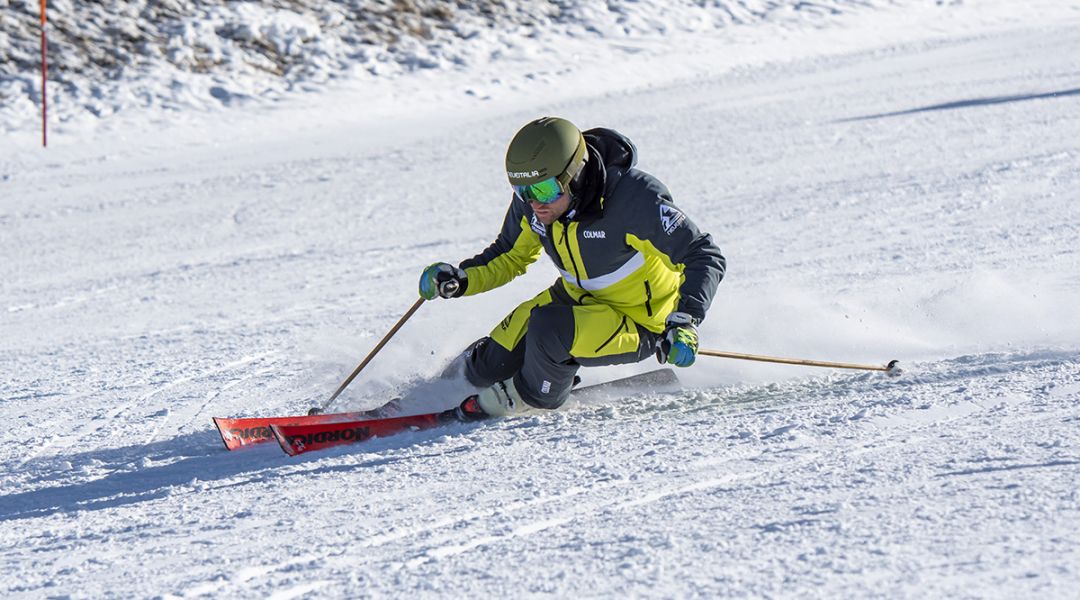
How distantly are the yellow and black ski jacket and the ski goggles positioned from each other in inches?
3.5

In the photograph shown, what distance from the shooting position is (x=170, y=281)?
9148 mm

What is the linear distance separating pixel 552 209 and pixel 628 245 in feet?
1.10

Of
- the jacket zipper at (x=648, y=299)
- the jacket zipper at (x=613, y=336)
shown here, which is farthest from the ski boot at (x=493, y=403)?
the jacket zipper at (x=648, y=299)

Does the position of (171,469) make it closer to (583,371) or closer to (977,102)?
(583,371)

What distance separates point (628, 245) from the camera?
15.9 feet

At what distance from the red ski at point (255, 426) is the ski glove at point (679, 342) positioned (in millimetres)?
1419

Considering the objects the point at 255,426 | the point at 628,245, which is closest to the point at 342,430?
the point at 255,426

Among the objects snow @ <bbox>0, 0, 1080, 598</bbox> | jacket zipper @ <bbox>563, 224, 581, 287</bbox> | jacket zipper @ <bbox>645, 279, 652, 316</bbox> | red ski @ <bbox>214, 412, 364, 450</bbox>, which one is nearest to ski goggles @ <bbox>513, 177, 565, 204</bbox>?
jacket zipper @ <bbox>563, 224, 581, 287</bbox>

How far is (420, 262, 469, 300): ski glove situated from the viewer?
5.24 meters

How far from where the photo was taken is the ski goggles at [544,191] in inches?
183

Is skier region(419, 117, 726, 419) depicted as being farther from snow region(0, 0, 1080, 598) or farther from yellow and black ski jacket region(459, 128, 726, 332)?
snow region(0, 0, 1080, 598)

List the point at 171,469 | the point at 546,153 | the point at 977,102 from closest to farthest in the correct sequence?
the point at 546,153, the point at 171,469, the point at 977,102

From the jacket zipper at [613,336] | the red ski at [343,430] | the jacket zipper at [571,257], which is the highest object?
the jacket zipper at [571,257]

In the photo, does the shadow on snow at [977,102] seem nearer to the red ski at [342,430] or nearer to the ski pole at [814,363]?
the ski pole at [814,363]
